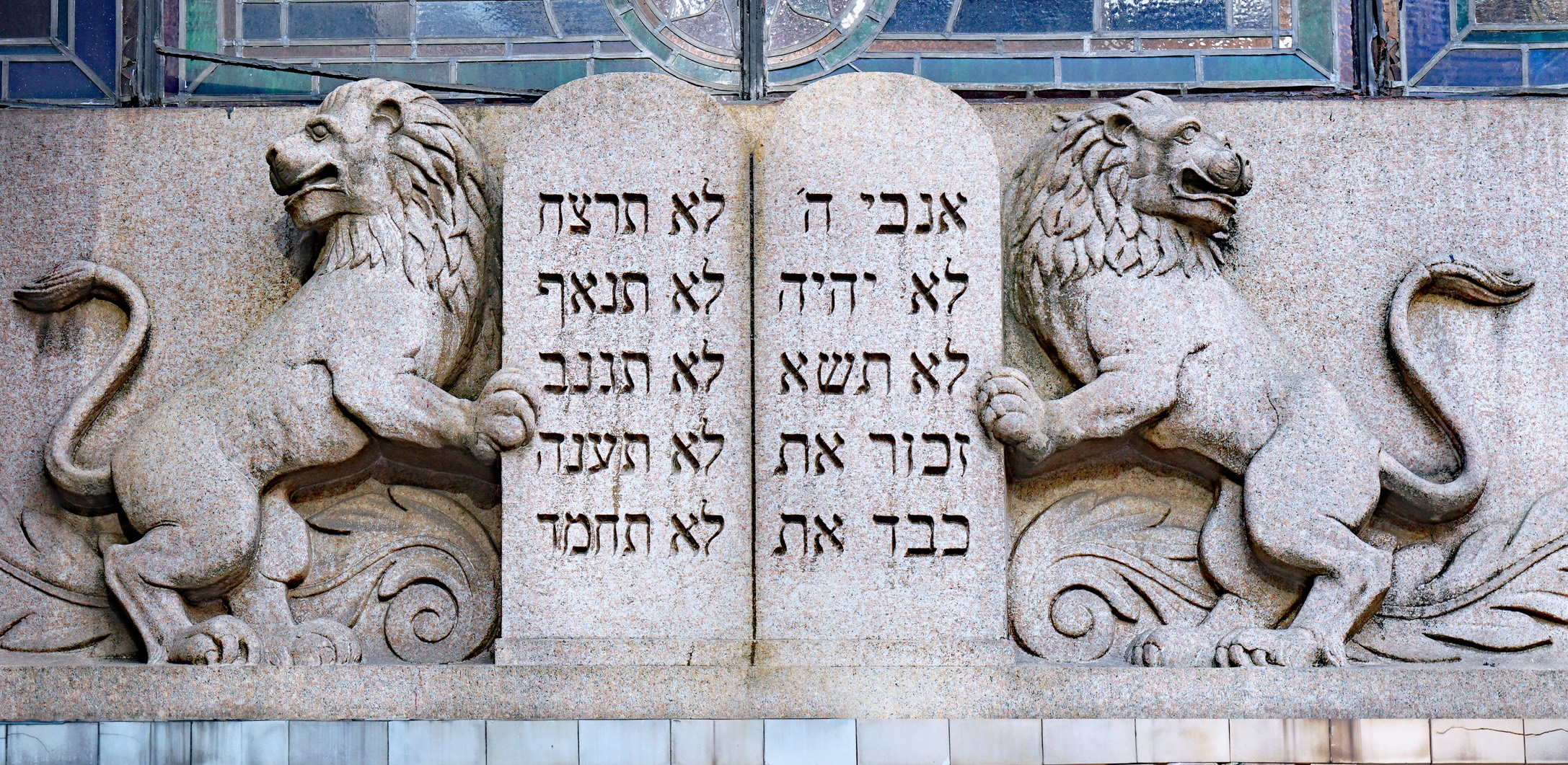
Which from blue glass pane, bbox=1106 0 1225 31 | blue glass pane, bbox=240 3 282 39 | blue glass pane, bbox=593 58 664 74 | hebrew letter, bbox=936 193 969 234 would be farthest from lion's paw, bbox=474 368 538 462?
blue glass pane, bbox=1106 0 1225 31

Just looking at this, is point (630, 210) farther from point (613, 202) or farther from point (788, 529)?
point (788, 529)

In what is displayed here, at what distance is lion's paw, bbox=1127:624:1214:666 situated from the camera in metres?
6.97

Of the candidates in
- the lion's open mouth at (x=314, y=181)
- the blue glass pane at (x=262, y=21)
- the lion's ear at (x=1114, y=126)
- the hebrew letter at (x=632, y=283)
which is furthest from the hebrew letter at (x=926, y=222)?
the blue glass pane at (x=262, y=21)

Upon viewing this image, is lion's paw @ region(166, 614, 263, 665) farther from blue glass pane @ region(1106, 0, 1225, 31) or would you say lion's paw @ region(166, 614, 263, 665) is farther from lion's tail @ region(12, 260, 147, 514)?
blue glass pane @ region(1106, 0, 1225, 31)

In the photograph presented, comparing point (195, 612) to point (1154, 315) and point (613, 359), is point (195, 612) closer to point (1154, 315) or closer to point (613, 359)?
point (613, 359)

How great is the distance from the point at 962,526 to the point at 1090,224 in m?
1.11

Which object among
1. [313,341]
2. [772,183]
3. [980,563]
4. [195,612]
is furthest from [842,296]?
→ [195,612]

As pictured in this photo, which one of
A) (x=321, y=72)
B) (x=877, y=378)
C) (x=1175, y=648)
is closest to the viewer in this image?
(x=1175, y=648)

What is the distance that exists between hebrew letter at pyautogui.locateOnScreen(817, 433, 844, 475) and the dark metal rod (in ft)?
6.05

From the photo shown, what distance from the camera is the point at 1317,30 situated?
8156 millimetres

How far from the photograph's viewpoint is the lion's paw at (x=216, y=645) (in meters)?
6.91

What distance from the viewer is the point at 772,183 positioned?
7262 millimetres

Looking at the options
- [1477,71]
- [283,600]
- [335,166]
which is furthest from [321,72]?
[1477,71]

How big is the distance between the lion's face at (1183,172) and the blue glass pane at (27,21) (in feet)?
12.8
